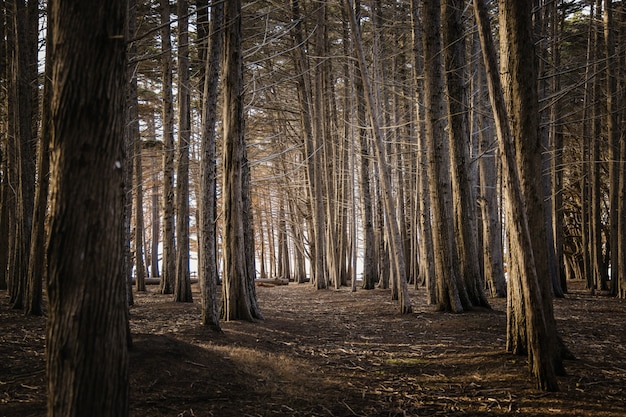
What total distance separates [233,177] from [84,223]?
604cm

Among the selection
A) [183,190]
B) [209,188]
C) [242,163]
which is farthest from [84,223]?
[183,190]

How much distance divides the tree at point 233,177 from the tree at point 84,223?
5.87 m

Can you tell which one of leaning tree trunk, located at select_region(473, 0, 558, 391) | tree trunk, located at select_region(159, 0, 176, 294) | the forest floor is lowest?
the forest floor

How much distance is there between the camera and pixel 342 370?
595cm

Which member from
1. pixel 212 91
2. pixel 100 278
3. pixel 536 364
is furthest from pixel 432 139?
pixel 100 278

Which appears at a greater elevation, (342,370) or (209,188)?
(209,188)

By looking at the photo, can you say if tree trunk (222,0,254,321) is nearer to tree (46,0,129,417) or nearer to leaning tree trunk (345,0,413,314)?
leaning tree trunk (345,0,413,314)

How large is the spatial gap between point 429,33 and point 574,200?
52.5 feet

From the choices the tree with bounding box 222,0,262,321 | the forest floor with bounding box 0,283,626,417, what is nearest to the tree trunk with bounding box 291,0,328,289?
the tree with bounding box 222,0,262,321

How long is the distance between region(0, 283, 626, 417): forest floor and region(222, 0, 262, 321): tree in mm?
545

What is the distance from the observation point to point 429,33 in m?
10.1

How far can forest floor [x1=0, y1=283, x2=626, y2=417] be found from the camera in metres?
4.26

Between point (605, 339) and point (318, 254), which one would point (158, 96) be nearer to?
point (318, 254)

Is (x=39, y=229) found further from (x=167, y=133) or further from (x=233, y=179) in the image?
(x=167, y=133)
